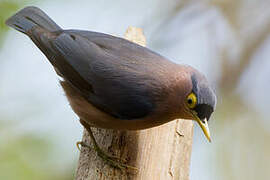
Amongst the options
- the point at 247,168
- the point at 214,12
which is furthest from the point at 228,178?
the point at 214,12

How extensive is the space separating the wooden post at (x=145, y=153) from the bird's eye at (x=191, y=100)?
1.39 feet

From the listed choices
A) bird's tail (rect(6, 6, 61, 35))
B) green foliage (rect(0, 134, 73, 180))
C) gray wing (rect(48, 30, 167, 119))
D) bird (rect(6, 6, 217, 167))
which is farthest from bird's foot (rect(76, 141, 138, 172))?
green foliage (rect(0, 134, 73, 180))

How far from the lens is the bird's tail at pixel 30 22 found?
14.5ft

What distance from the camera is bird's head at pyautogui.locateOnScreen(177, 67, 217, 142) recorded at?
12.0ft

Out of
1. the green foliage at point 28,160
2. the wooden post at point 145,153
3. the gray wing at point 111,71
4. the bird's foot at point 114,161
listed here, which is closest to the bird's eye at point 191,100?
the gray wing at point 111,71

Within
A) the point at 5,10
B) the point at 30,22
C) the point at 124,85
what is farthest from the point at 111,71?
the point at 5,10

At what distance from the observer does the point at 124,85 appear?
3895mm

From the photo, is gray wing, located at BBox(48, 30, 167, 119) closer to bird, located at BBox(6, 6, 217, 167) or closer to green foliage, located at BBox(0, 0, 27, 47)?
bird, located at BBox(6, 6, 217, 167)

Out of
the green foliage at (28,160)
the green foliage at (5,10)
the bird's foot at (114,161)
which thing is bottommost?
the green foliage at (28,160)

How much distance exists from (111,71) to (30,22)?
3.61 feet

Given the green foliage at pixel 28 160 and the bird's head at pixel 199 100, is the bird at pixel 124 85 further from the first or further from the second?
the green foliage at pixel 28 160

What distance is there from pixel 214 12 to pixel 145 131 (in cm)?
345

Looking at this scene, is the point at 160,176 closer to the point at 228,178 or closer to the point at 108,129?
the point at 108,129

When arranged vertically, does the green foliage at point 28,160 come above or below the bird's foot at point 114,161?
below
